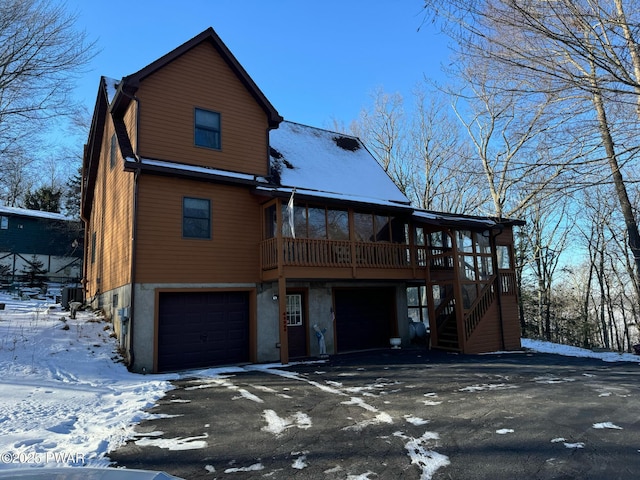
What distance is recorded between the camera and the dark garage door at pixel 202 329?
11586 millimetres

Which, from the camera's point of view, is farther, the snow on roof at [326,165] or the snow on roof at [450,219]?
the snow on roof at [326,165]

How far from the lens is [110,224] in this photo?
1441cm

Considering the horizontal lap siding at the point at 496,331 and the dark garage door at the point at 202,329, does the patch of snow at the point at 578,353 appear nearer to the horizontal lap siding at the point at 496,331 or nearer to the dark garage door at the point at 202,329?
the horizontal lap siding at the point at 496,331

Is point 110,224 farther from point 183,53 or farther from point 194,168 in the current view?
point 183,53

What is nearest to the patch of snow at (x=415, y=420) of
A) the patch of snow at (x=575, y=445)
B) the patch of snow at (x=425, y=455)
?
the patch of snow at (x=425, y=455)

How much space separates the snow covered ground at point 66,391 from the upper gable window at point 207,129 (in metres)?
6.58

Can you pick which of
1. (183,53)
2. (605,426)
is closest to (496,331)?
(605,426)

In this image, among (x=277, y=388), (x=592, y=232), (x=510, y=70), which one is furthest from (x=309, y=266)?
(x=592, y=232)

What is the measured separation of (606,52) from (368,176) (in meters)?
11.2

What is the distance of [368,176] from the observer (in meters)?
17.1

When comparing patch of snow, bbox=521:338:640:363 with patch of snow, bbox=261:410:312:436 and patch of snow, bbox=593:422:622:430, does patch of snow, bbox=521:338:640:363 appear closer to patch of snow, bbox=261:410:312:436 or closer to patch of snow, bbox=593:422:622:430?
patch of snow, bbox=593:422:622:430

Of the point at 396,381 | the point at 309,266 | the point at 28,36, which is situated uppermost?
the point at 28,36

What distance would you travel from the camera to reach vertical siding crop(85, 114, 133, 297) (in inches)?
474

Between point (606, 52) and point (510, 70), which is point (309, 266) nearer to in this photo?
point (510, 70)
